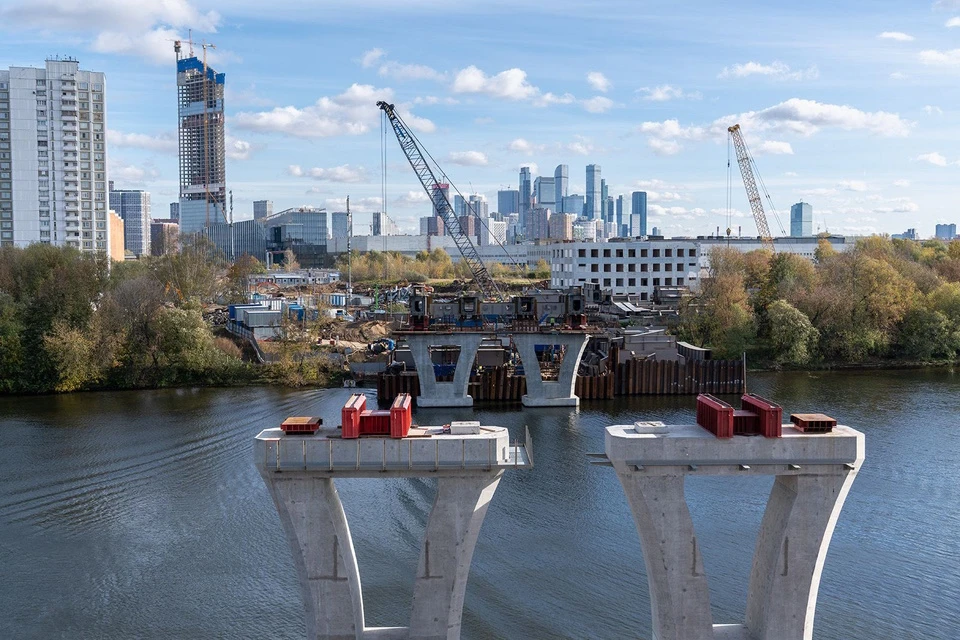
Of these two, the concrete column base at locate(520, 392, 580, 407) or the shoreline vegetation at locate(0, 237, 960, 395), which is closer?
the concrete column base at locate(520, 392, 580, 407)

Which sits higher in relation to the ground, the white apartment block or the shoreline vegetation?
the white apartment block

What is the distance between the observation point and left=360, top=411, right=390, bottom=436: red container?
1775 cm

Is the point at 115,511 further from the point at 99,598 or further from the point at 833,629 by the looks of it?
the point at 833,629

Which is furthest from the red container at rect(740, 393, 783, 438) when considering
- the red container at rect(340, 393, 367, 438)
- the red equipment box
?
the red equipment box

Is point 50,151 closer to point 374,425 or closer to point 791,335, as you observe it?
point 791,335

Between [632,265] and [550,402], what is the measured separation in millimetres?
45657

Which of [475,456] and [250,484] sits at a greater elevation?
[475,456]

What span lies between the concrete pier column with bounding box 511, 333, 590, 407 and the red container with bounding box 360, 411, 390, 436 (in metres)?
28.1

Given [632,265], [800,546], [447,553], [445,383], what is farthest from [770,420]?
[632,265]

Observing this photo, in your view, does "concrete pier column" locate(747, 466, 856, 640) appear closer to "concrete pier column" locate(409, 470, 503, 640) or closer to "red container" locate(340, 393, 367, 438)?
"concrete pier column" locate(409, 470, 503, 640)

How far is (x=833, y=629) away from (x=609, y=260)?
227 feet

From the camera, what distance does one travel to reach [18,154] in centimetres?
9531

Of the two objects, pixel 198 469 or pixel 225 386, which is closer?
pixel 198 469

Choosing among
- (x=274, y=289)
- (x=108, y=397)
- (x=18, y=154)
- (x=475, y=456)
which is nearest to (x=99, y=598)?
(x=475, y=456)
